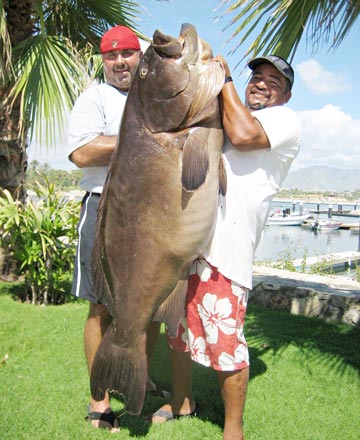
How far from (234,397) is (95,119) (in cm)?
187

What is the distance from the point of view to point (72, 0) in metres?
7.44

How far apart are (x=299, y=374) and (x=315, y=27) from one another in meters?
3.03

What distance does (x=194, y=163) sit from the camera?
2371 mm

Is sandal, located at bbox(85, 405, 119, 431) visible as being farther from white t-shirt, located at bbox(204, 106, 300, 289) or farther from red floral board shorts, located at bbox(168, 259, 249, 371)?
white t-shirt, located at bbox(204, 106, 300, 289)

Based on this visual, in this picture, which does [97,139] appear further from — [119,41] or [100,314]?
[100,314]

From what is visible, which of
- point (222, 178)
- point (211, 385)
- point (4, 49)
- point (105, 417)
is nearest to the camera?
point (222, 178)

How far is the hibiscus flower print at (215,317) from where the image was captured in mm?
2721

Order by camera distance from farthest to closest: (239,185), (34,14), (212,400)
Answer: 1. (34,14)
2. (212,400)
3. (239,185)

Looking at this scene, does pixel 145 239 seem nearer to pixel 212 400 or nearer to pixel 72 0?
pixel 212 400

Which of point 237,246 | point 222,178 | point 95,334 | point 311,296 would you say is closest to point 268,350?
point 311,296

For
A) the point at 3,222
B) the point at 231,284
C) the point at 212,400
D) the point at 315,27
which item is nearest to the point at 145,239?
the point at 231,284

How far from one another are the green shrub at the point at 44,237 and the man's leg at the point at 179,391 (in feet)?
10.7

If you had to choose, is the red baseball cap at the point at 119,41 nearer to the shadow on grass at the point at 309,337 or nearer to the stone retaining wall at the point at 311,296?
the shadow on grass at the point at 309,337

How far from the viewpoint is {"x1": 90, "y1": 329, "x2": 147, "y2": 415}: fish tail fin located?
8.57ft
